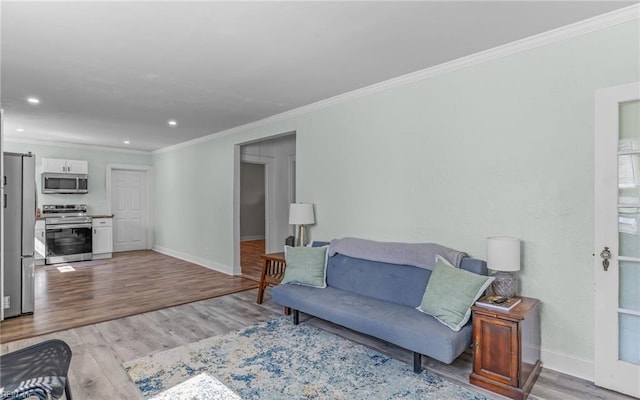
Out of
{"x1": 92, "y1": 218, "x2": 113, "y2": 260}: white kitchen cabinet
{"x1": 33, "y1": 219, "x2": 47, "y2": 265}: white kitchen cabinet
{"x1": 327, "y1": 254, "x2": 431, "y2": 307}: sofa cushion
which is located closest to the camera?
{"x1": 327, "y1": 254, "x2": 431, "y2": 307}: sofa cushion

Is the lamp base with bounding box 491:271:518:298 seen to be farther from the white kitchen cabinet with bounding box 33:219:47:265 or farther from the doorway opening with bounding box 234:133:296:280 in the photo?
the white kitchen cabinet with bounding box 33:219:47:265

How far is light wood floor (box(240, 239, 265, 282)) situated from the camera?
18.9ft

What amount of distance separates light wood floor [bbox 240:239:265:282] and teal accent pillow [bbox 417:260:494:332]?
3263 millimetres

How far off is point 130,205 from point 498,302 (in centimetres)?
816

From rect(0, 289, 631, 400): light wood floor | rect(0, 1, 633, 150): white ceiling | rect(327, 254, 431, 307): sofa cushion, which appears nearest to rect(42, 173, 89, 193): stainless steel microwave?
rect(0, 1, 633, 150): white ceiling

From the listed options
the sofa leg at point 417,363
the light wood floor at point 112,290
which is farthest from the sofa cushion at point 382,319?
the light wood floor at point 112,290

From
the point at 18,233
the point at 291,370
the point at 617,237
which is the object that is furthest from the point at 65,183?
the point at 617,237

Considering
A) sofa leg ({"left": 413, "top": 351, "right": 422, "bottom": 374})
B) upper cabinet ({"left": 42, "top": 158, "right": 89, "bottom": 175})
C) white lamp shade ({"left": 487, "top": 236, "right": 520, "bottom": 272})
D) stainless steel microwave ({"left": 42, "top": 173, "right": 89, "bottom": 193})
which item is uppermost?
upper cabinet ({"left": 42, "top": 158, "right": 89, "bottom": 175})

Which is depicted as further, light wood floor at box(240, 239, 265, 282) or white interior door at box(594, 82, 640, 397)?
light wood floor at box(240, 239, 265, 282)

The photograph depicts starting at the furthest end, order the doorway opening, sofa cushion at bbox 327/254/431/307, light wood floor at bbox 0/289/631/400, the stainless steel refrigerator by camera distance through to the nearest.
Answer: the doorway opening → the stainless steel refrigerator → sofa cushion at bbox 327/254/431/307 → light wood floor at bbox 0/289/631/400

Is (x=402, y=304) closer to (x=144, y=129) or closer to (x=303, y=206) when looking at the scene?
(x=303, y=206)

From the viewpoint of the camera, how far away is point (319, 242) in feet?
13.1

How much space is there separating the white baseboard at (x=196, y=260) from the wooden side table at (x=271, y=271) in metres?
1.69

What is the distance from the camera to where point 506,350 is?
2.20 metres
